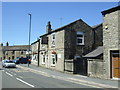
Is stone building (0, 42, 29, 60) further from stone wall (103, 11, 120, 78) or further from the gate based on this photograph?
stone wall (103, 11, 120, 78)

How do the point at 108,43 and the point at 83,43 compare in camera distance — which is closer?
the point at 108,43

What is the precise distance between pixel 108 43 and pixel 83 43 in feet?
32.7

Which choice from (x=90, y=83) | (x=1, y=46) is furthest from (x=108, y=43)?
(x=1, y=46)

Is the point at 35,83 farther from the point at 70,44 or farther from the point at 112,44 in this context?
the point at 70,44

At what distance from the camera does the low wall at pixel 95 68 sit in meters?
17.5

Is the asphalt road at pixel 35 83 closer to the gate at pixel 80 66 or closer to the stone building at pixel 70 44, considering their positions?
the gate at pixel 80 66

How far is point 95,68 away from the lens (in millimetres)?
18078

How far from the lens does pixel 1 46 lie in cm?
8956

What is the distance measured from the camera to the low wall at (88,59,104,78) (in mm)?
17484

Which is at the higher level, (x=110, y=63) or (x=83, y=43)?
(x=83, y=43)

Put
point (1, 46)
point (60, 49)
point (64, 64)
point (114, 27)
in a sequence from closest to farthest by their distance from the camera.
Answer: point (114, 27)
point (64, 64)
point (60, 49)
point (1, 46)

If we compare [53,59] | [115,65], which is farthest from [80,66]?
[115,65]

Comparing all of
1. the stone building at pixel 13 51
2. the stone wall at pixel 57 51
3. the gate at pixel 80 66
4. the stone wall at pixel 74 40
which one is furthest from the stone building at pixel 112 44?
the stone building at pixel 13 51

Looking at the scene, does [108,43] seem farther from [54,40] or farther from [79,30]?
[54,40]
